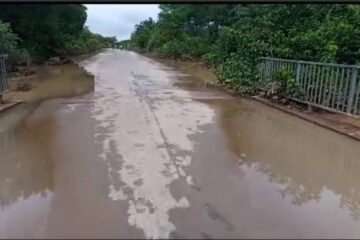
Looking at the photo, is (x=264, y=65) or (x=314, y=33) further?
(x=264, y=65)

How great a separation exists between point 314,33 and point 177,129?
5.38 m

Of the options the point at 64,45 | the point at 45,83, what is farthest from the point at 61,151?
the point at 64,45

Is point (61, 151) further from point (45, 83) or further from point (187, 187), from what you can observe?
point (45, 83)

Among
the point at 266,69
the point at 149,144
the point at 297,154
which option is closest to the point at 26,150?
the point at 149,144

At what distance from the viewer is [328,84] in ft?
26.9

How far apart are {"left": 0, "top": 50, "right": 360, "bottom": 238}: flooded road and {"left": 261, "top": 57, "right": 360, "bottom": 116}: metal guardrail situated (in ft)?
2.51

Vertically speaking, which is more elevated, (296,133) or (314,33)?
(314,33)

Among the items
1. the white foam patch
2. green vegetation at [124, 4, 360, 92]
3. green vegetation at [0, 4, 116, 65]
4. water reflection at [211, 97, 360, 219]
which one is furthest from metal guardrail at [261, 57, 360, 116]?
green vegetation at [0, 4, 116, 65]

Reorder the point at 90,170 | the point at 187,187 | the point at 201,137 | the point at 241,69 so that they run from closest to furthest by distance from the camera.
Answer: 1. the point at 187,187
2. the point at 90,170
3. the point at 201,137
4. the point at 241,69

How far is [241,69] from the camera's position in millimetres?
12258

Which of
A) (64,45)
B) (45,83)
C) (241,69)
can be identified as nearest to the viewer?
(241,69)

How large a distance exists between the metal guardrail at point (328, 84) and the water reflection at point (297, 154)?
75 centimetres

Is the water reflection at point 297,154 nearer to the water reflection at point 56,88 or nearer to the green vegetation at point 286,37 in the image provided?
the green vegetation at point 286,37

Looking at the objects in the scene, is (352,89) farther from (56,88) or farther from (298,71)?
(56,88)
